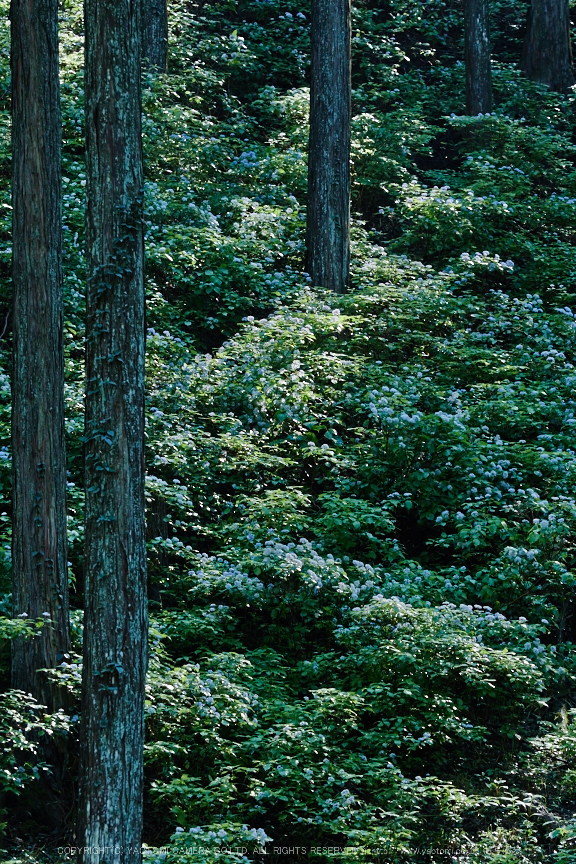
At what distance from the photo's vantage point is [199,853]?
17.1 feet

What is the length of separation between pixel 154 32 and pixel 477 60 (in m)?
5.47

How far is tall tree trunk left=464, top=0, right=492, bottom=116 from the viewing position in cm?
1592

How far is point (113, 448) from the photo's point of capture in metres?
5.14

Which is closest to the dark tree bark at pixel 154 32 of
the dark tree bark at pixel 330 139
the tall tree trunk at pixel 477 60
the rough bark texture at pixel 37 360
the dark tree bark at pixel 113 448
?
the dark tree bark at pixel 330 139

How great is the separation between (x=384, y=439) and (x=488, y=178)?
6545 mm

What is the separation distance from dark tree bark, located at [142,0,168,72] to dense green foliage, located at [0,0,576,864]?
58 centimetres

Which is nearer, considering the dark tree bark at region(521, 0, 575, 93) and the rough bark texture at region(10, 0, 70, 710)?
the rough bark texture at region(10, 0, 70, 710)

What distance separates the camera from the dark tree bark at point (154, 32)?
14.8 meters

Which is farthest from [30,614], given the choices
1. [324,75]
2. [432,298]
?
[324,75]

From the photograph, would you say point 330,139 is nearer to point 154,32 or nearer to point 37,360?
point 154,32

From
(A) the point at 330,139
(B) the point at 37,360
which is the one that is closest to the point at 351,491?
(B) the point at 37,360

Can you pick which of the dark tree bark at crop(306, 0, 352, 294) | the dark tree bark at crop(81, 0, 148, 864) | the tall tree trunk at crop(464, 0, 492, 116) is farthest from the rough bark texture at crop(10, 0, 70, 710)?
the tall tree trunk at crop(464, 0, 492, 116)

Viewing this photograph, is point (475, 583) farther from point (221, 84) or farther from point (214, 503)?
point (221, 84)

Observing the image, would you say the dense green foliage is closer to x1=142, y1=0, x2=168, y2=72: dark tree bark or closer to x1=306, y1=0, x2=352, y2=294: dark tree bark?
x1=306, y1=0, x2=352, y2=294: dark tree bark
